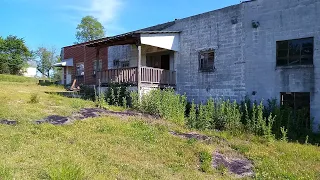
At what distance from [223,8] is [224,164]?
10.8 m

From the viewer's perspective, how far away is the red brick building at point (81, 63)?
24859 millimetres

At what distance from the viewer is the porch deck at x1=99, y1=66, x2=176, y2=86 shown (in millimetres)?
16859

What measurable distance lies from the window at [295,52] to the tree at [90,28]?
48.3 metres

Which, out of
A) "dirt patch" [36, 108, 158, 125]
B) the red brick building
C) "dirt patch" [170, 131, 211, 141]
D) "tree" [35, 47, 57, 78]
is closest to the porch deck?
Answer: "dirt patch" [36, 108, 158, 125]

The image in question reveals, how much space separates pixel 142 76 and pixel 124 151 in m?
9.12

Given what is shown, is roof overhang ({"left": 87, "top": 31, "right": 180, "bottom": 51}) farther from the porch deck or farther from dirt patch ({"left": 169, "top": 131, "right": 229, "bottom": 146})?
dirt patch ({"left": 169, "top": 131, "right": 229, "bottom": 146})

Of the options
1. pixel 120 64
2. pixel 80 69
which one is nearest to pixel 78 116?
pixel 120 64

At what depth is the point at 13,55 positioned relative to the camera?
153 ft

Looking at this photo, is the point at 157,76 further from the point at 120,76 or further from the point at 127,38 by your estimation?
the point at 127,38

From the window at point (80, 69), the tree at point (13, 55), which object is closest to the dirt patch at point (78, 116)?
the window at point (80, 69)

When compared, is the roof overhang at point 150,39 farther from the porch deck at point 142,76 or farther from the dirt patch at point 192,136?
the dirt patch at point 192,136

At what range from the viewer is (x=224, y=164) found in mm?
7824

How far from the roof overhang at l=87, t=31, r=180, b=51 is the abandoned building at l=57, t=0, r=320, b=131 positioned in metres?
0.02

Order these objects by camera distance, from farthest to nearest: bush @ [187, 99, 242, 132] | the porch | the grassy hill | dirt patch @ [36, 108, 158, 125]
→ the porch < bush @ [187, 99, 242, 132] < dirt patch @ [36, 108, 158, 125] < the grassy hill
